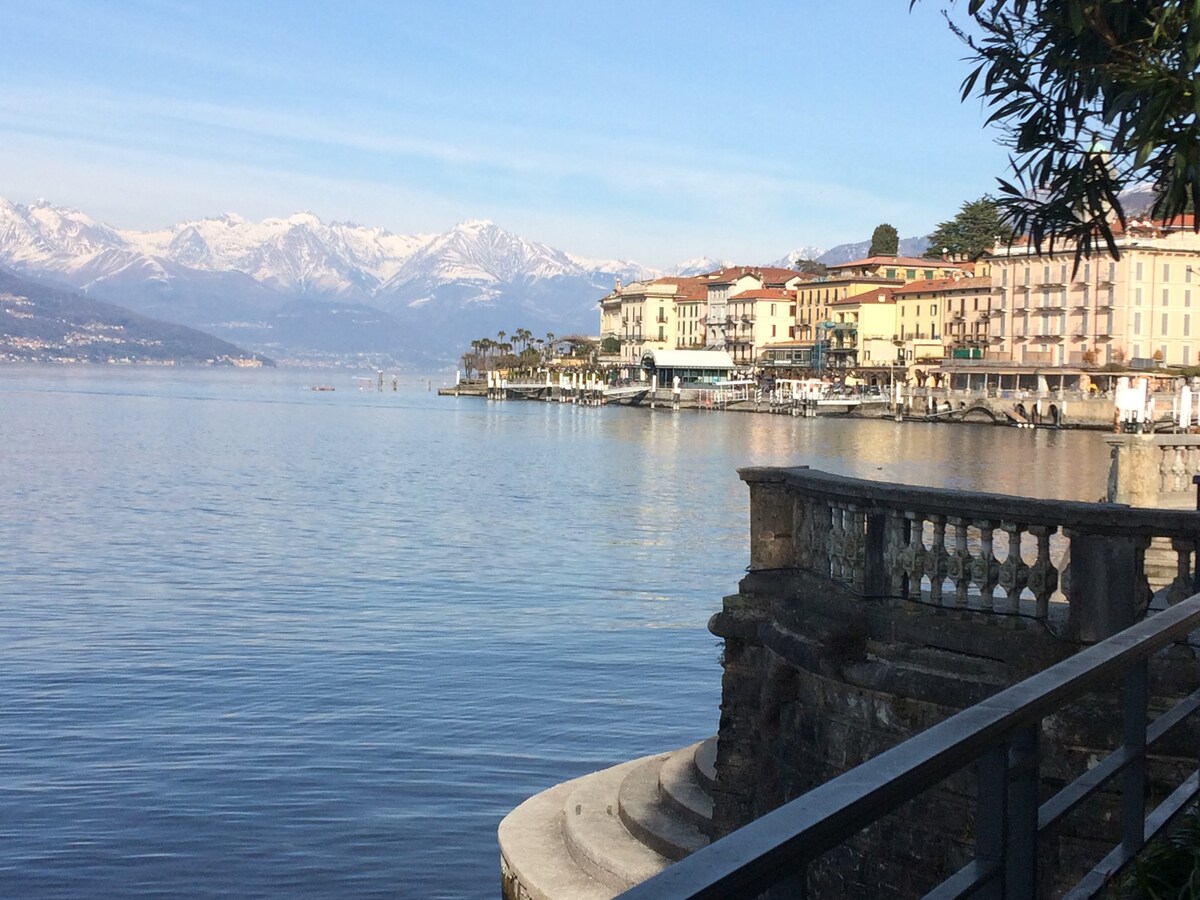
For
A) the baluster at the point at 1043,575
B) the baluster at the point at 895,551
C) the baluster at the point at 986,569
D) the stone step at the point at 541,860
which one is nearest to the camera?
the baluster at the point at 1043,575

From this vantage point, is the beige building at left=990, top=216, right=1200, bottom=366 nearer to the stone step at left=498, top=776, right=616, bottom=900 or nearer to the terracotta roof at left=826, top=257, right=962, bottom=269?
the terracotta roof at left=826, top=257, right=962, bottom=269

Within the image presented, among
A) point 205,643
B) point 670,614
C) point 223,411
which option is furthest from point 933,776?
point 223,411

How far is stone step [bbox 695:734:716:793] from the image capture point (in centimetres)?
1364

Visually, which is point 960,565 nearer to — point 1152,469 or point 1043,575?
point 1043,575

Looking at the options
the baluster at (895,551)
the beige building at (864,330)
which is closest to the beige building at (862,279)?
the beige building at (864,330)

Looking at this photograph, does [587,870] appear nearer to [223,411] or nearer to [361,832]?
[361,832]

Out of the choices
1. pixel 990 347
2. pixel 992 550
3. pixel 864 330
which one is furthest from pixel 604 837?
pixel 864 330

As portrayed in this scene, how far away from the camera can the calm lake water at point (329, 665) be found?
17.5m

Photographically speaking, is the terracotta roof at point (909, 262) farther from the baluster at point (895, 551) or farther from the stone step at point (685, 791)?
the baluster at point (895, 551)

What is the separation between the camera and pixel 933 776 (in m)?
2.99

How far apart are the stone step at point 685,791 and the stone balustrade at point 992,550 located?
3063 millimetres

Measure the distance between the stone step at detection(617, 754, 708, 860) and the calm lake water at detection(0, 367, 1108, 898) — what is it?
2781 mm

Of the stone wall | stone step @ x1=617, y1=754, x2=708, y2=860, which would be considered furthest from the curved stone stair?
the stone wall

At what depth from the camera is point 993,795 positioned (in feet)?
11.3
